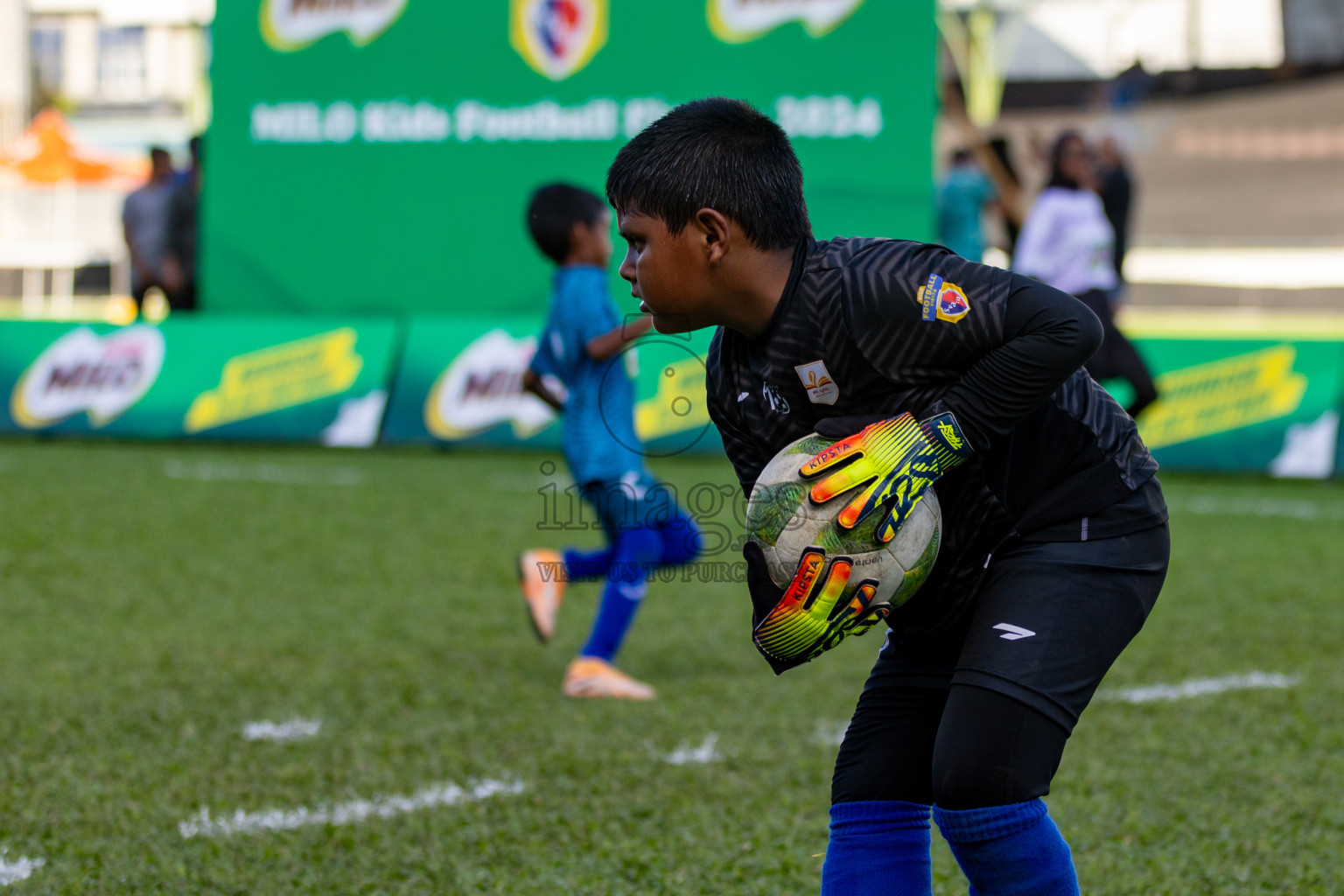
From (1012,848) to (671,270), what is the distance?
101 centimetres

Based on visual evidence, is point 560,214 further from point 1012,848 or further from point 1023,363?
point 1012,848

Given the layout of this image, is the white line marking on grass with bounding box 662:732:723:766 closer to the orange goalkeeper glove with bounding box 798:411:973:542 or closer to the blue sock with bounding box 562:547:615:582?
the blue sock with bounding box 562:547:615:582

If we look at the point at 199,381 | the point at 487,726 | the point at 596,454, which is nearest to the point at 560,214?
the point at 596,454

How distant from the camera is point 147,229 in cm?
1422

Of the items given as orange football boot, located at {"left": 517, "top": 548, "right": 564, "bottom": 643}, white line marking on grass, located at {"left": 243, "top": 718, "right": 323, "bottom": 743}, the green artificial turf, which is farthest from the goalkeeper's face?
orange football boot, located at {"left": 517, "top": 548, "right": 564, "bottom": 643}

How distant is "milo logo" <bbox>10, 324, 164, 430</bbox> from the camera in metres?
11.8

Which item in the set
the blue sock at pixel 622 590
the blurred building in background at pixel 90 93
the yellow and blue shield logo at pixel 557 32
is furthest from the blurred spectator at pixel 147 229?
the blurred building in background at pixel 90 93

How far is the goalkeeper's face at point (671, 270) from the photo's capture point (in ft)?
7.43

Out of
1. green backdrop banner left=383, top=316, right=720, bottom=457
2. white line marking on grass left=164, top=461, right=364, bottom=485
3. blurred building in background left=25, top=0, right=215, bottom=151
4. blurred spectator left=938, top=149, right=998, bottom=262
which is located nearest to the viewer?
white line marking on grass left=164, top=461, right=364, bottom=485

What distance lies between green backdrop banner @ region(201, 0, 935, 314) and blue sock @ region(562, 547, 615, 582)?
22.3 feet

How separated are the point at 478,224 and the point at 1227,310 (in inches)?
674

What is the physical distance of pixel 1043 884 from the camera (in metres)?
2.29

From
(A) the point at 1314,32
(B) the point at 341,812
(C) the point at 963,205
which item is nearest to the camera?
(B) the point at 341,812

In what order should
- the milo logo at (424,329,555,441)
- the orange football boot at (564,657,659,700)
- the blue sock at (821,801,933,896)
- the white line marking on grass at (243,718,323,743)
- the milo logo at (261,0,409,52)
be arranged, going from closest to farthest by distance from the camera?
1. the blue sock at (821,801,933,896)
2. the white line marking on grass at (243,718,323,743)
3. the orange football boot at (564,657,659,700)
4. the milo logo at (424,329,555,441)
5. the milo logo at (261,0,409,52)
